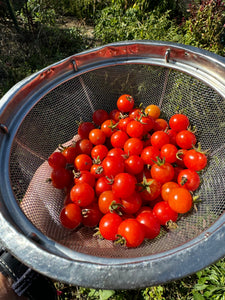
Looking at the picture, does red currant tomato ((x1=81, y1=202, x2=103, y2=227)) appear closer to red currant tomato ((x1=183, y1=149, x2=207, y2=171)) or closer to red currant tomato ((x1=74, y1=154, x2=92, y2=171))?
red currant tomato ((x1=74, y1=154, x2=92, y2=171))

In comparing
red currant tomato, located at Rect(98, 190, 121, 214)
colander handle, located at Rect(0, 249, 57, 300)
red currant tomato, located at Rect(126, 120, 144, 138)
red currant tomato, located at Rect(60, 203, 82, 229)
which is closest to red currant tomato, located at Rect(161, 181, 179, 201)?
red currant tomato, located at Rect(98, 190, 121, 214)

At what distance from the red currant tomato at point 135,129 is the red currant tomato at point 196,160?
15.9 inches

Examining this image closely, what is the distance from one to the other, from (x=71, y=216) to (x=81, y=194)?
0.16 m

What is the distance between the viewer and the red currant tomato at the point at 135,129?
1.99 metres

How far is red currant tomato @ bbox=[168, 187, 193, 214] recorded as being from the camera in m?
1.59

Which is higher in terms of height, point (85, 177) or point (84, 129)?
point (84, 129)

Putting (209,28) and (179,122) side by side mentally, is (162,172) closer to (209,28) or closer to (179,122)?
(179,122)

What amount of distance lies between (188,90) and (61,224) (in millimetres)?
1497

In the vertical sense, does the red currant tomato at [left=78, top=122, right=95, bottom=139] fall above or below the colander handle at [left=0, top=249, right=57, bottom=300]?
above

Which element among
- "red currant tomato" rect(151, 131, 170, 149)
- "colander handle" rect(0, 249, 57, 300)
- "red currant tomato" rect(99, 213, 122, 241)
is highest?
"red currant tomato" rect(151, 131, 170, 149)

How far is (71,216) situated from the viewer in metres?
1.69

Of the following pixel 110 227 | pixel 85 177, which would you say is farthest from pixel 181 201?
pixel 85 177

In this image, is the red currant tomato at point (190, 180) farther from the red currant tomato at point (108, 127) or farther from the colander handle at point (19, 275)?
the colander handle at point (19, 275)

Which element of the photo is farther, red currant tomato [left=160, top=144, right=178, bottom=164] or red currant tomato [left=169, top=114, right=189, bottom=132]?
red currant tomato [left=169, top=114, right=189, bottom=132]
